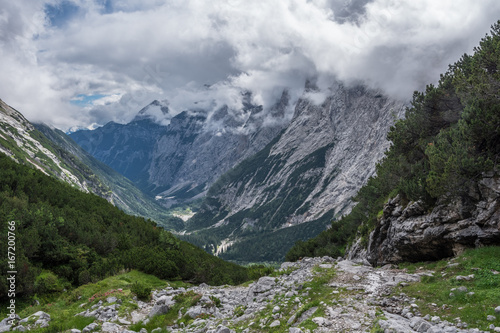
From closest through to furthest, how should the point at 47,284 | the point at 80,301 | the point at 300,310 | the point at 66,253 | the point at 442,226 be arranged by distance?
1. the point at 300,310
2. the point at 80,301
3. the point at 442,226
4. the point at 47,284
5. the point at 66,253

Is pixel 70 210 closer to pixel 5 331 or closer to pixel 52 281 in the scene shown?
pixel 52 281

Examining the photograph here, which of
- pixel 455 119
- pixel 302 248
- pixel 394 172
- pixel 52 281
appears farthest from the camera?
pixel 302 248

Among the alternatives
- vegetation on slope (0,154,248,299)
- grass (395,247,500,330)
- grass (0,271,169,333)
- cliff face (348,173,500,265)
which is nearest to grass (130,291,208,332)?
grass (0,271,169,333)

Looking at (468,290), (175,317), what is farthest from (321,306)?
(175,317)

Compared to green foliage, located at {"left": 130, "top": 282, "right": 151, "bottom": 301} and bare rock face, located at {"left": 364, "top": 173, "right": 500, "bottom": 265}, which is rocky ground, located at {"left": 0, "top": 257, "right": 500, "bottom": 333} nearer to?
green foliage, located at {"left": 130, "top": 282, "right": 151, "bottom": 301}

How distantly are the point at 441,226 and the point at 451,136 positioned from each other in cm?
914

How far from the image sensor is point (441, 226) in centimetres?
2745

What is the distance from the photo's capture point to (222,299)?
25391 mm

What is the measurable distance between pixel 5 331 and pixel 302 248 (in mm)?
70960

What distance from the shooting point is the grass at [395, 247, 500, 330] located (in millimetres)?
13609

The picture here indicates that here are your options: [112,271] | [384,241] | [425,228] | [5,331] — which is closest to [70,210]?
[112,271]

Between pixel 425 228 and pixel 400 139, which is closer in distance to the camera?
pixel 425 228

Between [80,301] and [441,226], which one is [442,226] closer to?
[441,226]

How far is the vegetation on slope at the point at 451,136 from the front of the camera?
995 inches
